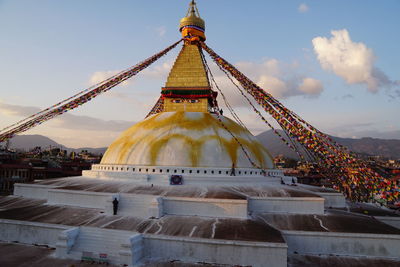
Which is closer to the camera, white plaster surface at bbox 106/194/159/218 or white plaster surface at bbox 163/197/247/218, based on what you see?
white plaster surface at bbox 163/197/247/218

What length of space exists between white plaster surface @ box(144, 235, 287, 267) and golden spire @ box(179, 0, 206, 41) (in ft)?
52.3

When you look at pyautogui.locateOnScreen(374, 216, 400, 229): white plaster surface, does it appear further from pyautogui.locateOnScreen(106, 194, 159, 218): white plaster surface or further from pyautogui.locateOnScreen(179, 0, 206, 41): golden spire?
pyautogui.locateOnScreen(179, 0, 206, 41): golden spire

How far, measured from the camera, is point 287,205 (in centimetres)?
1188

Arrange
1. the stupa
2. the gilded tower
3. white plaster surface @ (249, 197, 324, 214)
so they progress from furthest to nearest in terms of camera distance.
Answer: the gilded tower
white plaster surface @ (249, 197, 324, 214)
the stupa

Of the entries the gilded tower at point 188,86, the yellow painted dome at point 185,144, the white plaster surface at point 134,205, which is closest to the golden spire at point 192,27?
the gilded tower at point 188,86

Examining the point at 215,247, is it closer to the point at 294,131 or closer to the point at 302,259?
the point at 302,259

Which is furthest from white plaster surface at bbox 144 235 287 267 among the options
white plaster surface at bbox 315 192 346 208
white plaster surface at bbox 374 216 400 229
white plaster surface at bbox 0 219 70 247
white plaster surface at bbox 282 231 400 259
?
white plaster surface at bbox 374 216 400 229

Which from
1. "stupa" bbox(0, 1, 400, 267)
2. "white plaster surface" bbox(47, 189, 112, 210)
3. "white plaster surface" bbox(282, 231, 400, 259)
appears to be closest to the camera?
"stupa" bbox(0, 1, 400, 267)

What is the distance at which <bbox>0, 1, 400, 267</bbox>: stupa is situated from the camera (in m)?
8.98

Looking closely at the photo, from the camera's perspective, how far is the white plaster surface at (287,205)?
38.6 feet

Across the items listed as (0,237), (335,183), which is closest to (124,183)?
(0,237)

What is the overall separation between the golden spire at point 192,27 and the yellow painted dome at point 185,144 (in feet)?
22.2

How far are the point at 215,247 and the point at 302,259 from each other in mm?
3206

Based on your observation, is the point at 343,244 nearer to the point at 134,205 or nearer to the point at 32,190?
the point at 134,205
